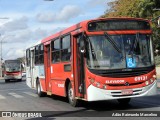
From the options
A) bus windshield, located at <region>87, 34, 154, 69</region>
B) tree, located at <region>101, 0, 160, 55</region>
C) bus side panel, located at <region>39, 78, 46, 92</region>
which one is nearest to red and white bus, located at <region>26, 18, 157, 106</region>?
bus windshield, located at <region>87, 34, 154, 69</region>

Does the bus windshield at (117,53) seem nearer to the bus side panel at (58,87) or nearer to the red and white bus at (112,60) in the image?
the red and white bus at (112,60)

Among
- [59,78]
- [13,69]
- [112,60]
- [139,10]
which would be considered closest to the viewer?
[112,60]

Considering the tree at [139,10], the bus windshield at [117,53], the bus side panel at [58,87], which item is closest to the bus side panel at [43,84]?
the bus side panel at [58,87]

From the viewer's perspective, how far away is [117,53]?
1270cm

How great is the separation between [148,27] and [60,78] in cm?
442

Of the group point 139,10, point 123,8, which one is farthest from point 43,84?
point 123,8

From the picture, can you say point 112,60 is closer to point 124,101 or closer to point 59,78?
point 124,101

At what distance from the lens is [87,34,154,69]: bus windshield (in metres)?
12.6

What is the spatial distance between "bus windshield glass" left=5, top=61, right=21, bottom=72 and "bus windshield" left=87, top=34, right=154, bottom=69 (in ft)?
127

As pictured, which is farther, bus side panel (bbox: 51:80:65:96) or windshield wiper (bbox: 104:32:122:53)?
bus side panel (bbox: 51:80:65:96)

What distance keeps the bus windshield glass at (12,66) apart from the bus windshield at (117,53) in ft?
127

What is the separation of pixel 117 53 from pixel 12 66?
129 feet

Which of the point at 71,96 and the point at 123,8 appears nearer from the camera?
the point at 71,96

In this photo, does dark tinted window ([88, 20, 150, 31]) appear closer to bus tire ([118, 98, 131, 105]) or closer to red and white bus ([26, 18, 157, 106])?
red and white bus ([26, 18, 157, 106])
